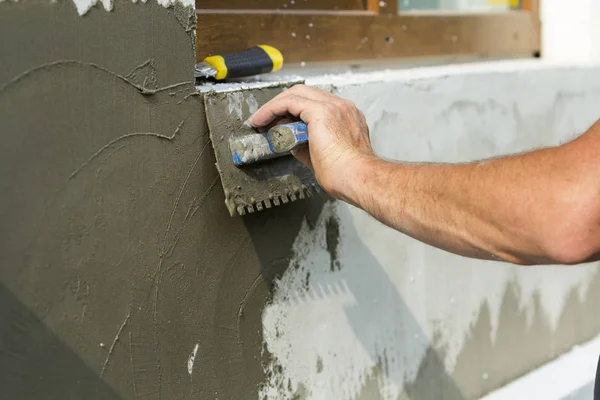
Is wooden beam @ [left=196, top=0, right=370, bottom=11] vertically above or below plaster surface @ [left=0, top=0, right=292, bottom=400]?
above

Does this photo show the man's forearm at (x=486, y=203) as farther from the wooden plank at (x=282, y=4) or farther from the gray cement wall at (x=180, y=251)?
the wooden plank at (x=282, y=4)

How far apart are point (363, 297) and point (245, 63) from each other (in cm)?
63

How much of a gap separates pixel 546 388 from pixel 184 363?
4.28 ft

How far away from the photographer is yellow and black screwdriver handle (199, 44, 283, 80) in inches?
49.4

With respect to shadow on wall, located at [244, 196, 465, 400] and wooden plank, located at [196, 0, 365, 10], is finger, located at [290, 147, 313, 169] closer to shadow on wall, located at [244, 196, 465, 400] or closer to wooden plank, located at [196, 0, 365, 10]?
shadow on wall, located at [244, 196, 465, 400]

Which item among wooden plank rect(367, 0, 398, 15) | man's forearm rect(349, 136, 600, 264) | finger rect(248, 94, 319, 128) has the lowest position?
man's forearm rect(349, 136, 600, 264)

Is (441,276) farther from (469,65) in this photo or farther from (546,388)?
(469,65)

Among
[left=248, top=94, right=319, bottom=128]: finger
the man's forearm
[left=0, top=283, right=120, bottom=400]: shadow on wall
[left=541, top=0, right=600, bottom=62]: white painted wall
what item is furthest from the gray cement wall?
[left=541, top=0, right=600, bottom=62]: white painted wall

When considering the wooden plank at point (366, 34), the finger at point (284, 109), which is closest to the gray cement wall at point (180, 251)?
the finger at point (284, 109)

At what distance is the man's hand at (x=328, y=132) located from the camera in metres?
1.09

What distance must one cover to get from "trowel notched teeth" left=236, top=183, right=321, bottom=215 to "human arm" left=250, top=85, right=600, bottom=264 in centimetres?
12

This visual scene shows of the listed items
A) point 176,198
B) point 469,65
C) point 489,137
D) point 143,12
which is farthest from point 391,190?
point 469,65

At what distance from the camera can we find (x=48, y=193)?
94cm

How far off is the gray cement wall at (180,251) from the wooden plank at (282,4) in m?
0.28
